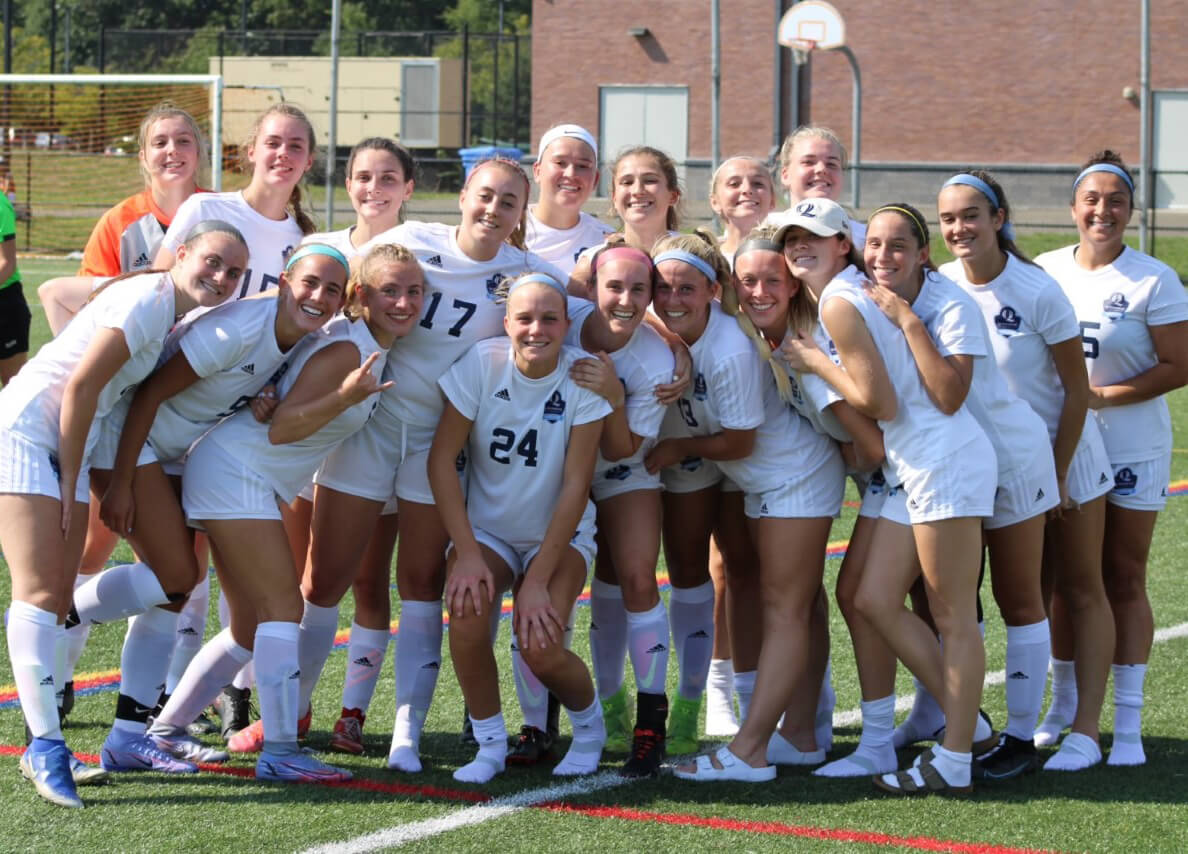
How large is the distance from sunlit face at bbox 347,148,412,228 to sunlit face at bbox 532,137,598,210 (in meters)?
0.52

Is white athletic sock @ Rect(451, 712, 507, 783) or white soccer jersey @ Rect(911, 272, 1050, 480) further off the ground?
white soccer jersey @ Rect(911, 272, 1050, 480)

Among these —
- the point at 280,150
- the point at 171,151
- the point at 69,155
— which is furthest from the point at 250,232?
the point at 69,155

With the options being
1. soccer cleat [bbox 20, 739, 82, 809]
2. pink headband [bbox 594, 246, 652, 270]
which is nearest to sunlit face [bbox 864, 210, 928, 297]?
pink headband [bbox 594, 246, 652, 270]

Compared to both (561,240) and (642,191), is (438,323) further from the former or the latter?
(642,191)

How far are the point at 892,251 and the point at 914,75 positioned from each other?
2857 cm

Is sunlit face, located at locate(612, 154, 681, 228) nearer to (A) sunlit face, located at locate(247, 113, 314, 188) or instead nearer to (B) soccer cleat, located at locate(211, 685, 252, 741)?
(A) sunlit face, located at locate(247, 113, 314, 188)

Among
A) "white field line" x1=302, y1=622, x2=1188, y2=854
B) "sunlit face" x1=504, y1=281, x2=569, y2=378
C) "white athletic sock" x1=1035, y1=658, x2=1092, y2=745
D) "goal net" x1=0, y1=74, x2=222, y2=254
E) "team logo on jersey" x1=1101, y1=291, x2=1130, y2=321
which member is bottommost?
"white field line" x1=302, y1=622, x2=1188, y2=854

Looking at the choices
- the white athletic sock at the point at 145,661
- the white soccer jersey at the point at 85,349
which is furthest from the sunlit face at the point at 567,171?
the white athletic sock at the point at 145,661

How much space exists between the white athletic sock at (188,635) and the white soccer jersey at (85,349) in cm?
88

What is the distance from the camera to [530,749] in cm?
483

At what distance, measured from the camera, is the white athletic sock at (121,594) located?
4.59m

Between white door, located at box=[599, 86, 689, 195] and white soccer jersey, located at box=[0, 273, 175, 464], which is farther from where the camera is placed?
white door, located at box=[599, 86, 689, 195]

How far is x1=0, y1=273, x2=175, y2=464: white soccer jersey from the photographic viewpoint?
433 cm

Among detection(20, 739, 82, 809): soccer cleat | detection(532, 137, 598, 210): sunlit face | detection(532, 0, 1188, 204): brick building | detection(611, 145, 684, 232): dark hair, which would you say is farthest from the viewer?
detection(532, 0, 1188, 204): brick building
